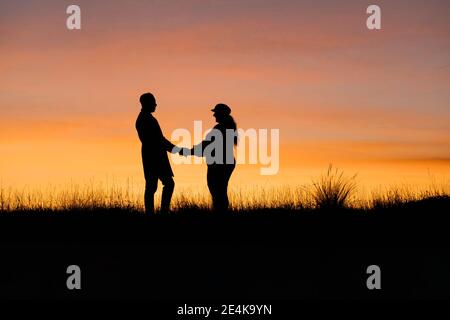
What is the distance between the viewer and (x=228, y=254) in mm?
10227

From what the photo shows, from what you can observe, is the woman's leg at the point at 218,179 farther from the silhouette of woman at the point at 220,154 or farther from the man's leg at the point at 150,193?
the man's leg at the point at 150,193

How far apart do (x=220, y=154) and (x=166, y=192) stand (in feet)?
3.72

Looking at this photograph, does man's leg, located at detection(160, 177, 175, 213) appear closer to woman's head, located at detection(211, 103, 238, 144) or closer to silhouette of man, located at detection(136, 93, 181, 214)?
silhouette of man, located at detection(136, 93, 181, 214)

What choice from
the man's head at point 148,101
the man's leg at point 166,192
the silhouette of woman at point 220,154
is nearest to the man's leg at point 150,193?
the man's leg at point 166,192

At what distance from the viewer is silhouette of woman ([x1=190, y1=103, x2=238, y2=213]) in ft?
44.2

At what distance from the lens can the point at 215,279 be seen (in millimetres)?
8758

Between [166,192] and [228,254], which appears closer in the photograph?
[228,254]

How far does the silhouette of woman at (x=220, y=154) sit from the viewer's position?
1346cm

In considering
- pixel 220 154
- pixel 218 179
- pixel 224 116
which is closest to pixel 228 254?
pixel 218 179

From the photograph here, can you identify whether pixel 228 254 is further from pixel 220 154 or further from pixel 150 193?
pixel 150 193

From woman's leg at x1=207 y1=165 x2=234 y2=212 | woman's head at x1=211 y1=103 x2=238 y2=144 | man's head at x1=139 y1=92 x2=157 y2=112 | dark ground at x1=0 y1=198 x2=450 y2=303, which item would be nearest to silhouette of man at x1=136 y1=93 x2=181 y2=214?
man's head at x1=139 y1=92 x2=157 y2=112

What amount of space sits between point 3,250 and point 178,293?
141 inches
